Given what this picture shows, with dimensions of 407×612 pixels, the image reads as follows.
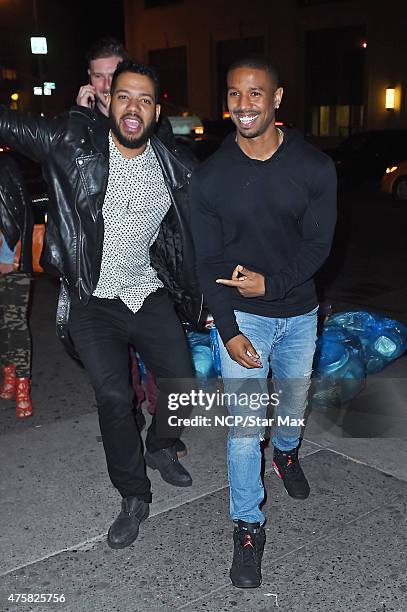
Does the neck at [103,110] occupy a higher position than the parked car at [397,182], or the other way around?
the neck at [103,110]

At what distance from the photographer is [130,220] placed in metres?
3.45

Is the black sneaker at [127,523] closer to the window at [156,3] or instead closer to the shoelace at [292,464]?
the shoelace at [292,464]

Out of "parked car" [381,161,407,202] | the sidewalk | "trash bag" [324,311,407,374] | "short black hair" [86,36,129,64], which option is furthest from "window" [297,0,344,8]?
the sidewalk

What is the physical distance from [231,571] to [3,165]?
107 inches

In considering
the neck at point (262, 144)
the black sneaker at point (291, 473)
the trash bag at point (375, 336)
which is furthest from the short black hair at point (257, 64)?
the trash bag at point (375, 336)

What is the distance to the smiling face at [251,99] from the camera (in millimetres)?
2980

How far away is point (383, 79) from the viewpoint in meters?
28.5

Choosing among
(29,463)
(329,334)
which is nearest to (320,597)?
(29,463)

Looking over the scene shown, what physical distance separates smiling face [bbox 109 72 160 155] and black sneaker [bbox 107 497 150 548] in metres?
1.73

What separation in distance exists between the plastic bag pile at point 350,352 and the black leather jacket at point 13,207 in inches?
85.7

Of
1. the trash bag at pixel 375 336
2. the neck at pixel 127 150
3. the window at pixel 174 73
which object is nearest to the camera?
the neck at pixel 127 150

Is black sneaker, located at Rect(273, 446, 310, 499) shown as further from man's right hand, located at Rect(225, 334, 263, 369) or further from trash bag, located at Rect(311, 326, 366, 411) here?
trash bag, located at Rect(311, 326, 366, 411)

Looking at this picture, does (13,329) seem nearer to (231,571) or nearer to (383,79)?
(231,571)

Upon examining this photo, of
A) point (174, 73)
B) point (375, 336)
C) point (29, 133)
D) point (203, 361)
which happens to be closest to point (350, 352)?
point (375, 336)
